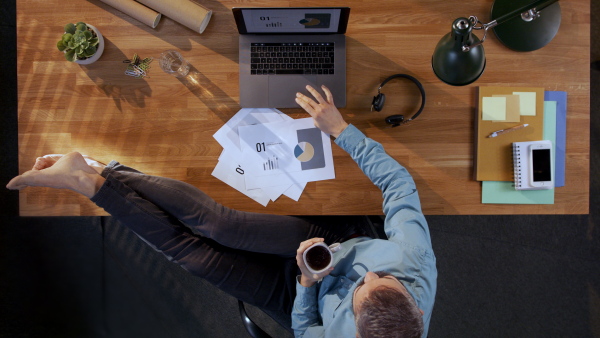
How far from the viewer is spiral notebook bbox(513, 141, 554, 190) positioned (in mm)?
1307

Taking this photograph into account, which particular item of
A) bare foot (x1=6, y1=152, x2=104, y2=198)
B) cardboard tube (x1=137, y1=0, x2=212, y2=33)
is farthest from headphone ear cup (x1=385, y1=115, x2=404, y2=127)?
bare foot (x1=6, y1=152, x2=104, y2=198)

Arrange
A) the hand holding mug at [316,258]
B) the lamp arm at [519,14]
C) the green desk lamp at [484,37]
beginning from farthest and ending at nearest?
the hand holding mug at [316,258]
the green desk lamp at [484,37]
the lamp arm at [519,14]

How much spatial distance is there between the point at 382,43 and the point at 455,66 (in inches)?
14.1

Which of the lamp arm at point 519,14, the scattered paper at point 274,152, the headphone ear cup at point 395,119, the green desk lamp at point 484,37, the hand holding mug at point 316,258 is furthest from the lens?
the scattered paper at point 274,152

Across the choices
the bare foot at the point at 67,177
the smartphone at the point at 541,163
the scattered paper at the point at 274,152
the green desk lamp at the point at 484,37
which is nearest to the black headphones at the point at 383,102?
the green desk lamp at the point at 484,37

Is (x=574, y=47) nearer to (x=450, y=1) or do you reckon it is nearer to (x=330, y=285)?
(x=450, y=1)

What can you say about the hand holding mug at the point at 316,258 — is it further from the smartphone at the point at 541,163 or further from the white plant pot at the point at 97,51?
the white plant pot at the point at 97,51

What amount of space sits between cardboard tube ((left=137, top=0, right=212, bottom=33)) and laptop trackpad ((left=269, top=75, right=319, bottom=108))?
0.32 m

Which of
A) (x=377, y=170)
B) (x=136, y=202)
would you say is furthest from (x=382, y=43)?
(x=136, y=202)

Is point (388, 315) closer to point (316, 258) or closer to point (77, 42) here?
point (316, 258)

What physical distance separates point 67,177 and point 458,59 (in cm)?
130

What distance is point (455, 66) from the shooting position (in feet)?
3.45

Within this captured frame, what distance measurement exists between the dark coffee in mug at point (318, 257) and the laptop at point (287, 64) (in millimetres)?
532

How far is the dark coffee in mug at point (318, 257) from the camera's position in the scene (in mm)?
1135
